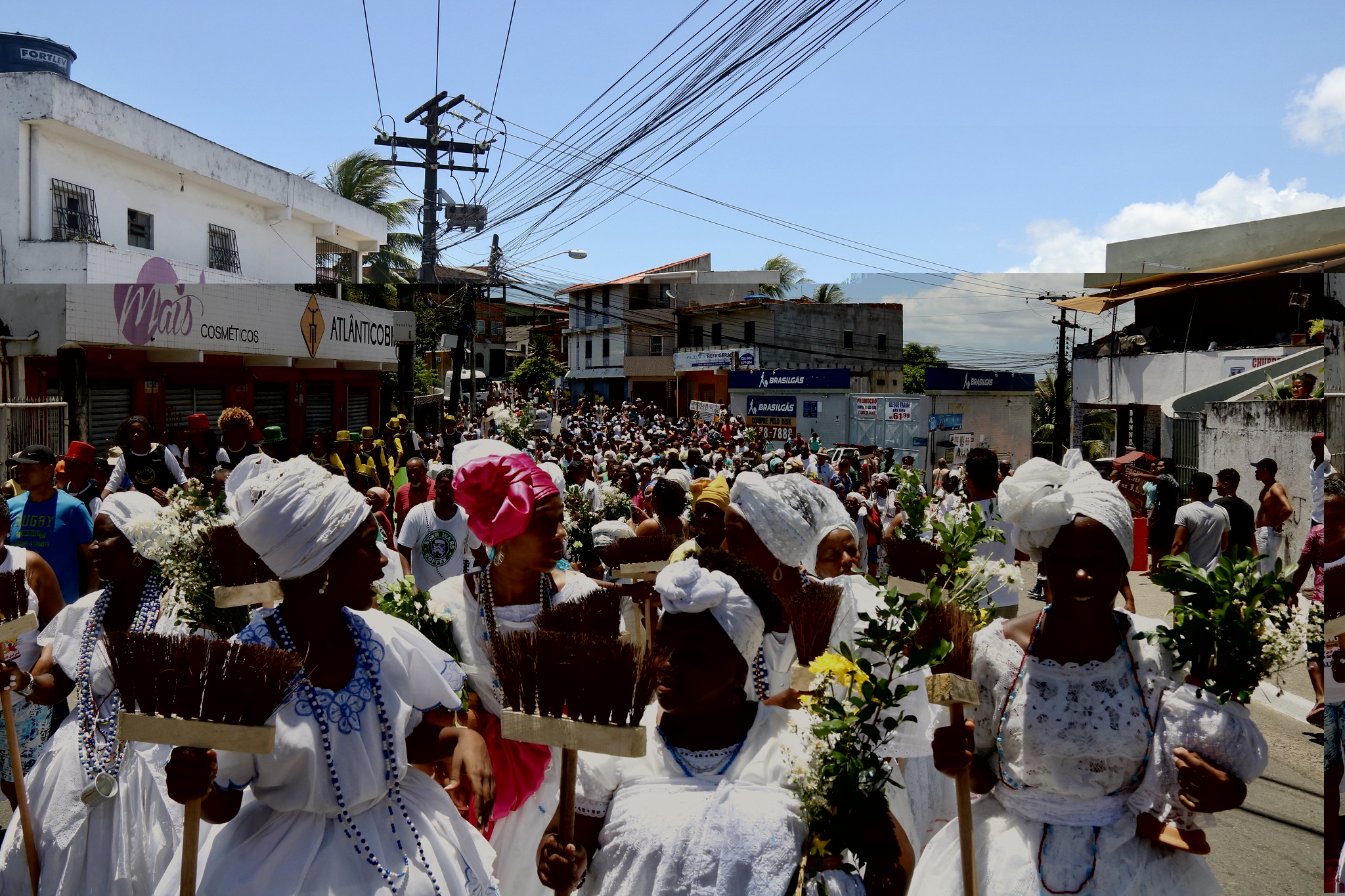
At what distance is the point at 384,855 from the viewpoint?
8.41 ft

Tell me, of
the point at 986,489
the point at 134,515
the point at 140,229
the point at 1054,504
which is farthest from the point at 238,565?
the point at 140,229

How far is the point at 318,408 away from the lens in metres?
22.4

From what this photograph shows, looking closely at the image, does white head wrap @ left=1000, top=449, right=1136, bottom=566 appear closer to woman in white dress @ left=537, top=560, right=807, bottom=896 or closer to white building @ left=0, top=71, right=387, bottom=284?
woman in white dress @ left=537, top=560, right=807, bottom=896

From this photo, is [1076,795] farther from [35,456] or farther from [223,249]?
[223,249]

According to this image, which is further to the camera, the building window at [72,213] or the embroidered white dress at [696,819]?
the building window at [72,213]

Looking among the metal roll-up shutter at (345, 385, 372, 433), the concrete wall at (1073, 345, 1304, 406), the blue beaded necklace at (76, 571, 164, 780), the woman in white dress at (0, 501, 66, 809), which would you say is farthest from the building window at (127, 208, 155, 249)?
the concrete wall at (1073, 345, 1304, 406)

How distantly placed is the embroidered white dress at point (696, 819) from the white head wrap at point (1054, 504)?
0.95m

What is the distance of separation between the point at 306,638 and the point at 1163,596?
10732mm

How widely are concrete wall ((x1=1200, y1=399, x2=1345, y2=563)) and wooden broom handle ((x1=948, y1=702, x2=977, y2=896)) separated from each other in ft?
5.78

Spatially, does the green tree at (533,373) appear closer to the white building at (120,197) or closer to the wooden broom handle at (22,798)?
the white building at (120,197)

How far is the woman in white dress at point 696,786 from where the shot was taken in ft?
8.34

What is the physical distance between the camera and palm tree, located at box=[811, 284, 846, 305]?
55344 millimetres

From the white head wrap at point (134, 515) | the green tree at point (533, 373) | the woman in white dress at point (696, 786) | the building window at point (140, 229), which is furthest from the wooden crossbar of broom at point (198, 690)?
the green tree at point (533, 373)

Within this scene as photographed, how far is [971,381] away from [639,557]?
35326mm
